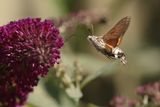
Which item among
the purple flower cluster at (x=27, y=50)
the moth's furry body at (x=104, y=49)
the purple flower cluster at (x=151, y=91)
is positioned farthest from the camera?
the purple flower cluster at (x=151, y=91)

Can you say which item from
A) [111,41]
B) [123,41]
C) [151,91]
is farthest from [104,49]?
[123,41]

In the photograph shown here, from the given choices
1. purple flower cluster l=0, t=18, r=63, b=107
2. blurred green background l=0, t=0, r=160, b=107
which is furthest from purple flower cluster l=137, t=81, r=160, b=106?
blurred green background l=0, t=0, r=160, b=107

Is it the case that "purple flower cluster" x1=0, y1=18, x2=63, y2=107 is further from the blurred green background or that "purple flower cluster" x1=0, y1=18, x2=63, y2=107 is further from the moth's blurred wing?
the blurred green background

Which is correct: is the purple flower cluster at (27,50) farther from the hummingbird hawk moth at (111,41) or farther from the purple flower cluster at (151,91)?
the purple flower cluster at (151,91)

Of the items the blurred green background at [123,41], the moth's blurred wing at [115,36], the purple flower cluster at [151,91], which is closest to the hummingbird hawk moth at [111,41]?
the moth's blurred wing at [115,36]

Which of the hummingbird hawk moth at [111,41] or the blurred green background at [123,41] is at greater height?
the blurred green background at [123,41]

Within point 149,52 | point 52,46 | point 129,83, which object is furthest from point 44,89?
point 129,83

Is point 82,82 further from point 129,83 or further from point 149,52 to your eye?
point 129,83

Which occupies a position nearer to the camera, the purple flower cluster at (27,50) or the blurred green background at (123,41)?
the purple flower cluster at (27,50)
